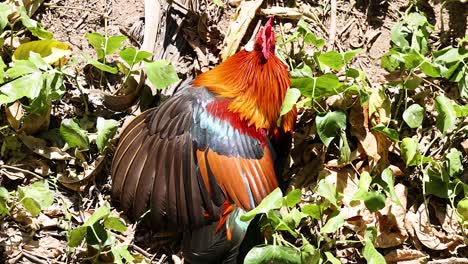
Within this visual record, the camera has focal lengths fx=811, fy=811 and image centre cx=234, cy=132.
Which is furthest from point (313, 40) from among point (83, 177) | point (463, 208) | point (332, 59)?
point (83, 177)

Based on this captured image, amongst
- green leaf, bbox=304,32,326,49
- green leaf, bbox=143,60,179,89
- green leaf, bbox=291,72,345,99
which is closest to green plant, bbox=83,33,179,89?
green leaf, bbox=143,60,179,89

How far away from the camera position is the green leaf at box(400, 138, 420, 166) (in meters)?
4.02

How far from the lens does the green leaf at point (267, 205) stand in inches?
137

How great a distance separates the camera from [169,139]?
386 cm

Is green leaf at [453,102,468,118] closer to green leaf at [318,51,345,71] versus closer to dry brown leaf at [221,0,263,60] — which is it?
green leaf at [318,51,345,71]

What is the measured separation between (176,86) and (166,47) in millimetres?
237

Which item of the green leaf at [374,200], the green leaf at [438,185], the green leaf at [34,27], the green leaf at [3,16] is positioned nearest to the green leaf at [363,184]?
the green leaf at [374,200]

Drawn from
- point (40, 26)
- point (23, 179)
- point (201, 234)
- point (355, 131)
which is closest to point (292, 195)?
point (201, 234)

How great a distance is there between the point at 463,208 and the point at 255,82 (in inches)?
47.0

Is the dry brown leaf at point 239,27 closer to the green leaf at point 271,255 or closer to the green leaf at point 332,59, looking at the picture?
the green leaf at point 332,59

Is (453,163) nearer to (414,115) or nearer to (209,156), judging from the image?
(414,115)

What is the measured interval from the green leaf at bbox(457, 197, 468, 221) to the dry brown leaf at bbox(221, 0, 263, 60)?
1455mm

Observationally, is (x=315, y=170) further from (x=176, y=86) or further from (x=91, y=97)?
(x=91, y=97)

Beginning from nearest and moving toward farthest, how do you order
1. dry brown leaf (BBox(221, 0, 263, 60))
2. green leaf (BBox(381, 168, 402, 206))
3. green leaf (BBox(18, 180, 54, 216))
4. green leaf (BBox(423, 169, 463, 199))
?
1. green leaf (BBox(18, 180, 54, 216))
2. green leaf (BBox(381, 168, 402, 206))
3. green leaf (BBox(423, 169, 463, 199))
4. dry brown leaf (BBox(221, 0, 263, 60))
